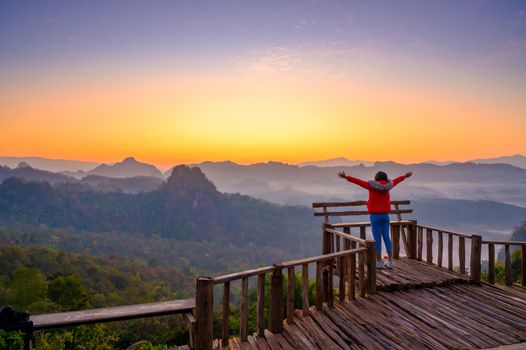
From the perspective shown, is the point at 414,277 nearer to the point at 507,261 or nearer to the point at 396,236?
the point at 396,236

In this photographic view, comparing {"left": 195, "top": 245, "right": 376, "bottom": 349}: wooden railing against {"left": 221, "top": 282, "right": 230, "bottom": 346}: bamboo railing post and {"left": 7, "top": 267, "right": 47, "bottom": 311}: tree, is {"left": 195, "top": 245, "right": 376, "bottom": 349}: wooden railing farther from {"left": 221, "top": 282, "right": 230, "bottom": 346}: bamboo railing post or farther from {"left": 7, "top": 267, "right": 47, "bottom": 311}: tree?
{"left": 7, "top": 267, "right": 47, "bottom": 311}: tree

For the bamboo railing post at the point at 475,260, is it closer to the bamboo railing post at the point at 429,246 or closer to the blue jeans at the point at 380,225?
the bamboo railing post at the point at 429,246

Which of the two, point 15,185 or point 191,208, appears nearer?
point 15,185

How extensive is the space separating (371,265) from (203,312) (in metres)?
2.97

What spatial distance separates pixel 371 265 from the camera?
585cm

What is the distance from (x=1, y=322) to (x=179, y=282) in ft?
201

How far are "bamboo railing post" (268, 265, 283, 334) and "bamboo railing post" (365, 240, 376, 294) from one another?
175cm

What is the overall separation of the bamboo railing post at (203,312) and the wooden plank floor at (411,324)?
485 millimetres

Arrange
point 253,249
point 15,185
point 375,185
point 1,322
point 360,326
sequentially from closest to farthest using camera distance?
point 1,322 < point 360,326 < point 375,185 < point 253,249 < point 15,185

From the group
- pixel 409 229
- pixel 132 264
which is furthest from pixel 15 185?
pixel 409 229

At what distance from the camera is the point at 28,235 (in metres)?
75.9

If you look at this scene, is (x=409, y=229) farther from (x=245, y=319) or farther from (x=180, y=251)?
(x=180, y=251)

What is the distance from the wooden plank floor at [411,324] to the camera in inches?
172

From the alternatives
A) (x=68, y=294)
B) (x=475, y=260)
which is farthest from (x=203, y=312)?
(x=68, y=294)
